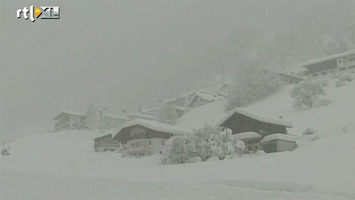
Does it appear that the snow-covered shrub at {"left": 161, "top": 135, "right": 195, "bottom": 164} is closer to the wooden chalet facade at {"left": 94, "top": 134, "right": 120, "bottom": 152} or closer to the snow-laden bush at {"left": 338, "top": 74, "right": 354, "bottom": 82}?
the wooden chalet facade at {"left": 94, "top": 134, "right": 120, "bottom": 152}

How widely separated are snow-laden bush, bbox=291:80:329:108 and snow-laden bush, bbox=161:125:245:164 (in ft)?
108

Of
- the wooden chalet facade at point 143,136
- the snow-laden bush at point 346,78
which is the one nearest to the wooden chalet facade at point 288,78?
the snow-laden bush at point 346,78

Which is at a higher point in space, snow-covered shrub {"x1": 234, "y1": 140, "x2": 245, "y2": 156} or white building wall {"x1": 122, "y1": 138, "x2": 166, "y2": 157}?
white building wall {"x1": 122, "y1": 138, "x2": 166, "y2": 157}

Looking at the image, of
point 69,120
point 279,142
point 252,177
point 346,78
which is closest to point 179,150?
point 252,177

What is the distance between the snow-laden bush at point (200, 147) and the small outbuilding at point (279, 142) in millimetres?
10303

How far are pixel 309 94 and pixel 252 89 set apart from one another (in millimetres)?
21132

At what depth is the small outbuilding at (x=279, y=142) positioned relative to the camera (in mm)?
38438

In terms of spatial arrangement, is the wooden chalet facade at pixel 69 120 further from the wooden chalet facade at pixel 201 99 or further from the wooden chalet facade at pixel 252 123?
the wooden chalet facade at pixel 252 123

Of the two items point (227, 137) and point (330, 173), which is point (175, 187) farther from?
point (227, 137)

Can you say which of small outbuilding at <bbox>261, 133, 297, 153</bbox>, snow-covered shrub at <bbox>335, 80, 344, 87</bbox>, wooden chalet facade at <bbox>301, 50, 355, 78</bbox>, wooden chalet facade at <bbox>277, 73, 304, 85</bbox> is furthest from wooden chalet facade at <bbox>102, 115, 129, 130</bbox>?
small outbuilding at <bbox>261, 133, 297, 153</bbox>

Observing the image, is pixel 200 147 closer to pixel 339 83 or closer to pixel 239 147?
pixel 239 147

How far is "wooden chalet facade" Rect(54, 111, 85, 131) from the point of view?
10194cm

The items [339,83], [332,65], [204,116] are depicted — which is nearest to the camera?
[339,83]

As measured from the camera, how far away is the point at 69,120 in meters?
103
